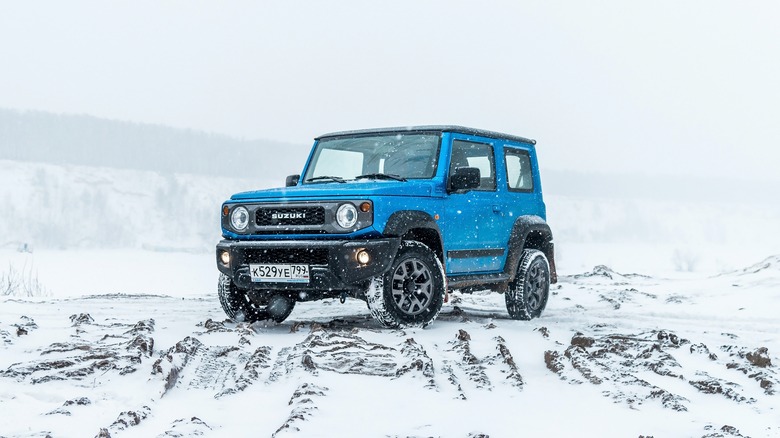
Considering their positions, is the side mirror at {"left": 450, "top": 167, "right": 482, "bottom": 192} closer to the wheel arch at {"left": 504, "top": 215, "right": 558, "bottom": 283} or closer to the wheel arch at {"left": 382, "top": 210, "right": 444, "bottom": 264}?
the wheel arch at {"left": 382, "top": 210, "right": 444, "bottom": 264}

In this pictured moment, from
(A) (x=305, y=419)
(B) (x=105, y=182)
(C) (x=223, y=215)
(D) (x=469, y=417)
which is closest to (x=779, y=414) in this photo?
(D) (x=469, y=417)

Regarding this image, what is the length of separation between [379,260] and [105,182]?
359 feet

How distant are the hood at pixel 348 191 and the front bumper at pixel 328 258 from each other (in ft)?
1.23

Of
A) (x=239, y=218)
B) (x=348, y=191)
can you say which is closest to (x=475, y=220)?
(x=348, y=191)

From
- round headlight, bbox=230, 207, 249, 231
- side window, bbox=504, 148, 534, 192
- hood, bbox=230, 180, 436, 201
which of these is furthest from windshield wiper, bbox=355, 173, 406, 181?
side window, bbox=504, 148, 534, 192

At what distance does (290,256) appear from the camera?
656 cm

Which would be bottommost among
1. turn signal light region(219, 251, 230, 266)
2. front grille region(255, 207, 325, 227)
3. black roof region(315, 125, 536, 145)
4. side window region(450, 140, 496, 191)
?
turn signal light region(219, 251, 230, 266)

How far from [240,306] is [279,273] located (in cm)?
105

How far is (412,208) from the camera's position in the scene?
6672 mm

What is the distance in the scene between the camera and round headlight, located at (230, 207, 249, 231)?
691cm

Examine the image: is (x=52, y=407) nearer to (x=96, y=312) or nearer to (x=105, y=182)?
(x=96, y=312)

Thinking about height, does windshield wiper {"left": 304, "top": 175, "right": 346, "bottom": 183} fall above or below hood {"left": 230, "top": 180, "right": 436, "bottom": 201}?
above

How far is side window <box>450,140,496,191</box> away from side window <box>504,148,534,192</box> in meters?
0.30

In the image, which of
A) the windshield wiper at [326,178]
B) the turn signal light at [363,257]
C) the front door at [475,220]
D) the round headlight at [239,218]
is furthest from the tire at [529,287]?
the round headlight at [239,218]
